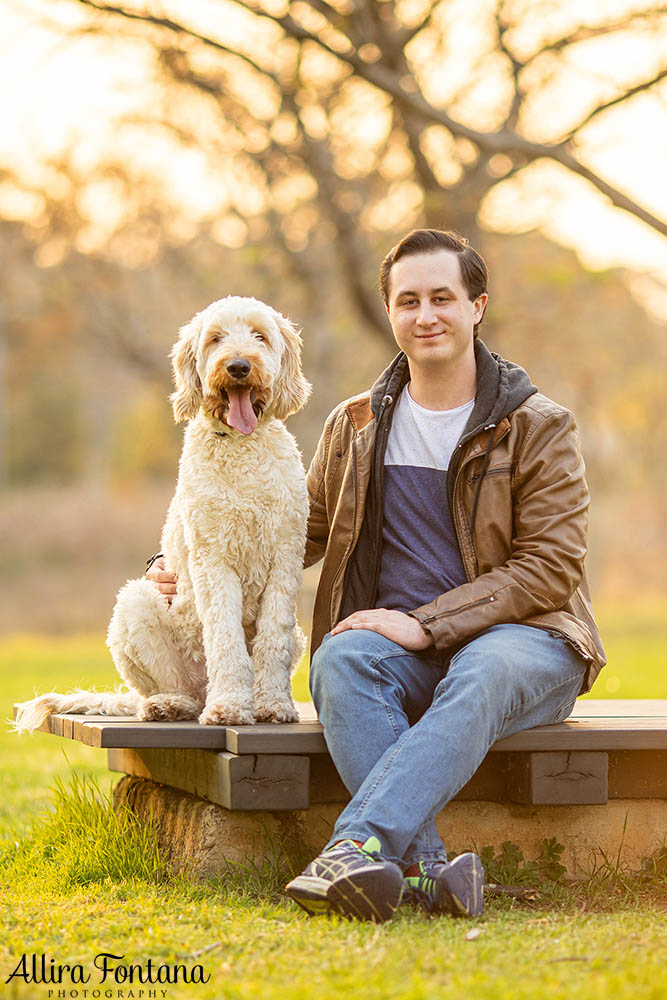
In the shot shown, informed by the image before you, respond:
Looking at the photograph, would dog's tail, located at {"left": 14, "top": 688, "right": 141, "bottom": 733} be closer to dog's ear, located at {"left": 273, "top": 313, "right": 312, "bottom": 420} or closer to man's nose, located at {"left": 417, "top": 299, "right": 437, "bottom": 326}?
dog's ear, located at {"left": 273, "top": 313, "right": 312, "bottom": 420}

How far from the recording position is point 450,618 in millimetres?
4129

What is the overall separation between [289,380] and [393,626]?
Answer: 99 centimetres

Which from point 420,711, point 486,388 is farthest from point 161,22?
point 420,711

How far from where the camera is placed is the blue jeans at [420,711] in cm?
367

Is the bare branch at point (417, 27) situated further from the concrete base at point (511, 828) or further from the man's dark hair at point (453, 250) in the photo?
the concrete base at point (511, 828)

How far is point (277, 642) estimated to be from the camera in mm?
4387

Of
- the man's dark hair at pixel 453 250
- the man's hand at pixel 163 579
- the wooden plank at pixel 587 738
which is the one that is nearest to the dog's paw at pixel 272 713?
the man's hand at pixel 163 579

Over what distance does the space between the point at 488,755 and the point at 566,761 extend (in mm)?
269

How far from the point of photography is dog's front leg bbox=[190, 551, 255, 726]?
13.9ft

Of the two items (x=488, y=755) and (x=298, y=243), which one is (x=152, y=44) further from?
(x=488, y=755)

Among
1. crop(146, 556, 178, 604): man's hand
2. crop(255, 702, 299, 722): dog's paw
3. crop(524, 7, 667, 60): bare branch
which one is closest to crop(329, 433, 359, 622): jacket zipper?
crop(255, 702, 299, 722): dog's paw

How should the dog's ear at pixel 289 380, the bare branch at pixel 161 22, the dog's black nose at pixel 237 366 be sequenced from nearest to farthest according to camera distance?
the dog's black nose at pixel 237 366 < the dog's ear at pixel 289 380 < the bare branch at pixel 161 22

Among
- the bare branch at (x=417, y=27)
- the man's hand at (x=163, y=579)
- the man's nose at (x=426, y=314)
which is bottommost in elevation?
the man's hand at (x=163, y=579)

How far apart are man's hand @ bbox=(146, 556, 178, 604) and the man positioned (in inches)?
0.5
